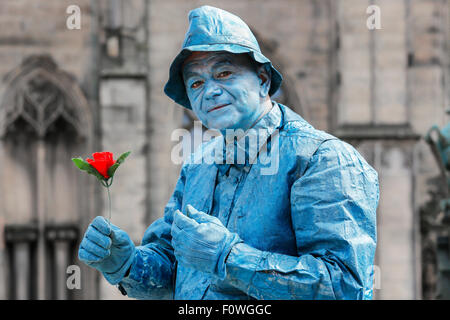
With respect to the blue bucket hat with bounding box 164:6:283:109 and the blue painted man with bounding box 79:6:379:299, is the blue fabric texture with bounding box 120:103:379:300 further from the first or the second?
the blue bucket hat with bounding box 164:6:283:109

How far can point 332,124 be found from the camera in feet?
35.1

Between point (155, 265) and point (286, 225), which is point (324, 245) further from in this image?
point (155, 265)

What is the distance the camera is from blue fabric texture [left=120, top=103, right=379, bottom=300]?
198cm

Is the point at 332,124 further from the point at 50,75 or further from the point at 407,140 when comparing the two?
the point at 50,75

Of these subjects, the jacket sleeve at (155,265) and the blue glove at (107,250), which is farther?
the jacket sleeve at (155,265)

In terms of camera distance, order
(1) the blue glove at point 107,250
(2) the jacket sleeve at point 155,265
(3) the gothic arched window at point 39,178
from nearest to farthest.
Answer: (1) the blue glove at point 107,250 → (2) the jacket sleeve at point 155,265 → (3) the gothic arched window at point 39,178

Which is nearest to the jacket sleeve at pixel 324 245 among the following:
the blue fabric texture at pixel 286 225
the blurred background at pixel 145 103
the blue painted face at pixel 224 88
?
the blue fabric texture at pixel 286 225

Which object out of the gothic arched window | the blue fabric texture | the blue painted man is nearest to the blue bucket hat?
the blue painted man

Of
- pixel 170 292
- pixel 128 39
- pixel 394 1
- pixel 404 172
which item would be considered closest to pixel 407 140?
pixel 404 172

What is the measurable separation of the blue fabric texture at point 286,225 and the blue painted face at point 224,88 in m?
0.08

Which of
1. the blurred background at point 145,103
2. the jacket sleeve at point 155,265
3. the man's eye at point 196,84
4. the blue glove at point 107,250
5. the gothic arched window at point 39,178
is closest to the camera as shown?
the blue glove at point 107,250

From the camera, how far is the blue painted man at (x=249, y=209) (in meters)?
1.98

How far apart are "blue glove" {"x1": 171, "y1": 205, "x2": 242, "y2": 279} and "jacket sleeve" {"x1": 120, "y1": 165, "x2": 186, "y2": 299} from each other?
1.15 feet

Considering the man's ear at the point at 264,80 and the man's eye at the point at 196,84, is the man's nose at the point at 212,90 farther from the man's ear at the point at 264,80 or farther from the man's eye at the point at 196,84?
the man's ear at the point at 264,80
